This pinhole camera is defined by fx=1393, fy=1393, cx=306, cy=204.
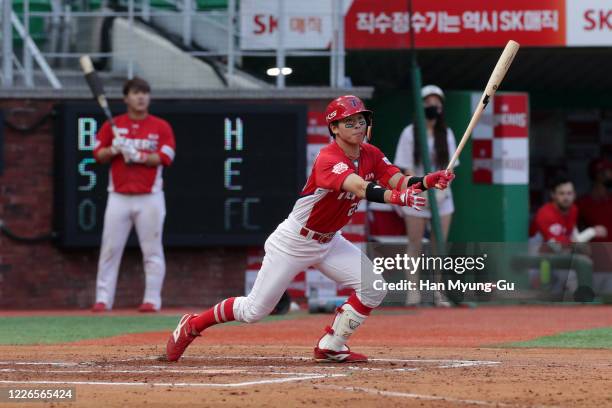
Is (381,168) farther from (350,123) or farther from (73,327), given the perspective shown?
(73,327)

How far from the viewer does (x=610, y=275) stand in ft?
53.4

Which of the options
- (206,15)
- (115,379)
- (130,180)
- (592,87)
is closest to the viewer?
(115,379)

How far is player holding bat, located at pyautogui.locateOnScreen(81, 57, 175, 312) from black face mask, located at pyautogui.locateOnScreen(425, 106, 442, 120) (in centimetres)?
294

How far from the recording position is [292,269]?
849cm

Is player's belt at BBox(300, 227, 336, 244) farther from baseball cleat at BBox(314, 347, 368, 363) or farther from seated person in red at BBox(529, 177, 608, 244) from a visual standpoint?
seated person in red at BBox(529, 177, 608, 244)

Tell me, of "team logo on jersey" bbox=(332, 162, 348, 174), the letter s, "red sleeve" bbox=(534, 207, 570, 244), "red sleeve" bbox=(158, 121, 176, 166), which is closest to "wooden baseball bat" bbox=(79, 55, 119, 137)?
"red sleeve" bbox=(158, 121, 176, 166)

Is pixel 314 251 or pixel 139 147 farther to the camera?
pixel 139 147

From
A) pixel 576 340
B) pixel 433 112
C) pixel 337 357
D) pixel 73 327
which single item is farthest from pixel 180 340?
pixel 433 112

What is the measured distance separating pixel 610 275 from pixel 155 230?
5.51 m

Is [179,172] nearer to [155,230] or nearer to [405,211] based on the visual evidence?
[155,230]

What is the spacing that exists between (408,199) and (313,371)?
3.71 ft

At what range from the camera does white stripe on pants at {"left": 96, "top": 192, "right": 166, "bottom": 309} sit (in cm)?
1422

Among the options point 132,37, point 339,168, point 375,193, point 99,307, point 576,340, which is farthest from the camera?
point 132,37

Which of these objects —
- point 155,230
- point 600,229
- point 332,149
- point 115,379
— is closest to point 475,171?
point 600,229
